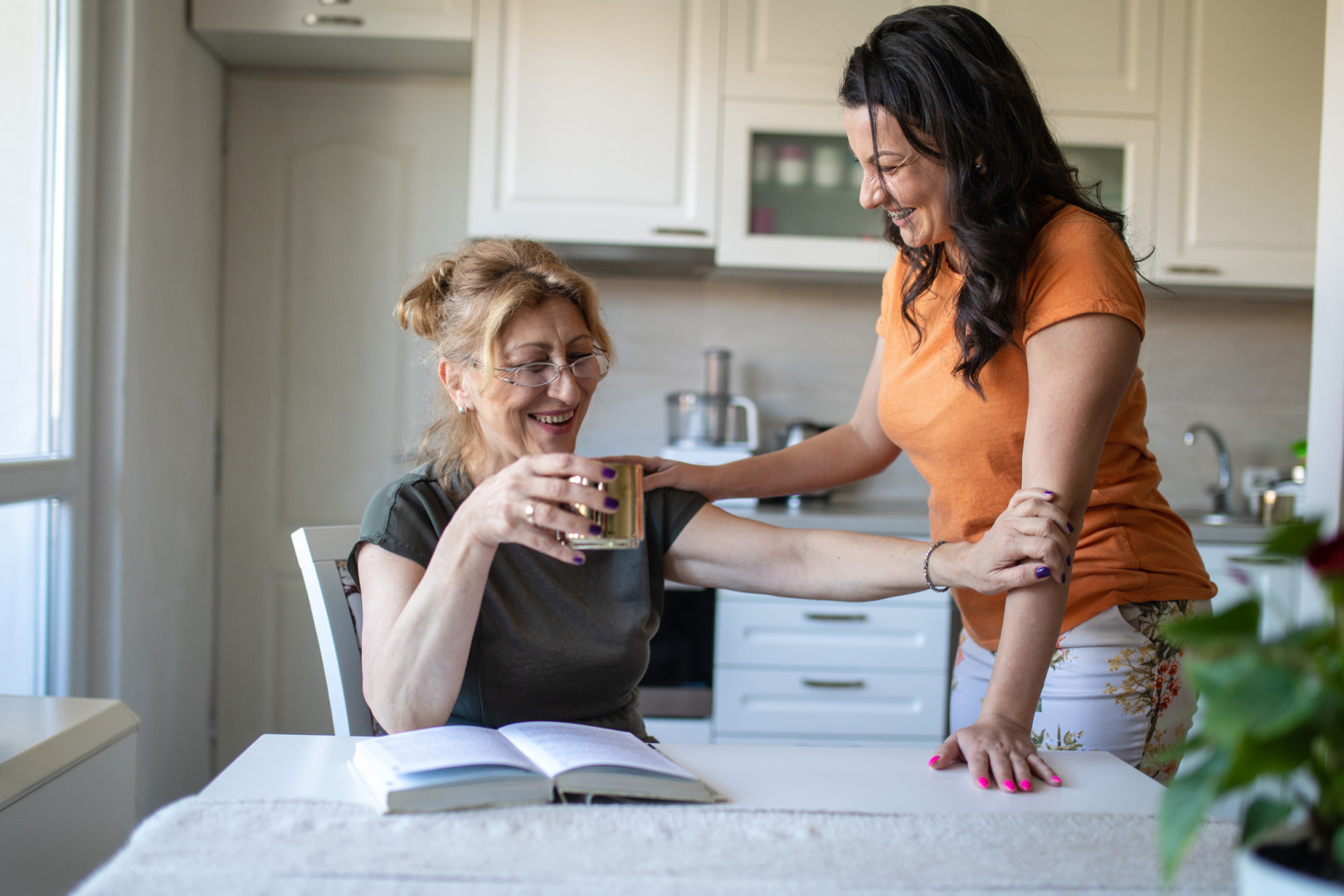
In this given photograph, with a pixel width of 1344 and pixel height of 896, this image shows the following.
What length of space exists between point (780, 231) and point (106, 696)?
1931 mm

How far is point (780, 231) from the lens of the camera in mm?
2680

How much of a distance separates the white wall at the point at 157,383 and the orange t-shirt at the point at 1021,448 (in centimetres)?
174

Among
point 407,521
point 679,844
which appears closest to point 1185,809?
point 679,844

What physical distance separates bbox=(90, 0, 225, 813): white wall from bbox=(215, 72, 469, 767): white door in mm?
69

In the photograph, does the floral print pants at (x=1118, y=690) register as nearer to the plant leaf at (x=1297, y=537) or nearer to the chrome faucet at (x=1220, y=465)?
the plant leaf at (x=1297, y=537)

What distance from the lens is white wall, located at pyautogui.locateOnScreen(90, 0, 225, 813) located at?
85.7 inches

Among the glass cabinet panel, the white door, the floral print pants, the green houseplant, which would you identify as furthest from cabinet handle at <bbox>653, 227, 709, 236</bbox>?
the green houseplant

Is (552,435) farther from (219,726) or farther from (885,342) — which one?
(219,726)

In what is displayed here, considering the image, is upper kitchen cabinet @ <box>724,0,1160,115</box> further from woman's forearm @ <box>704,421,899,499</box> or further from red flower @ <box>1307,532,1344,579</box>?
red flower @ <box>1307,532,1344,579</box>

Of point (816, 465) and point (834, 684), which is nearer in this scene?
point (816, 465)

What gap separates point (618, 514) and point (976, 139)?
580mm

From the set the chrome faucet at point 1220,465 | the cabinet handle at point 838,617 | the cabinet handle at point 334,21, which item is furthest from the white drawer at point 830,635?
the cabinet handle at point 334,21

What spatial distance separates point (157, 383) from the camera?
2420 mm

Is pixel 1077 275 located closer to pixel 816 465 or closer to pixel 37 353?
pixel 816 465
